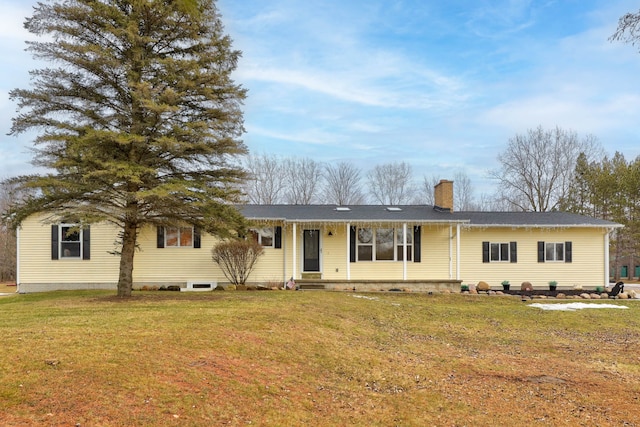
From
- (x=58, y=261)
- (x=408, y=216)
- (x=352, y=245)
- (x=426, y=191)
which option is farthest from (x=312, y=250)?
(x=426, y=191)

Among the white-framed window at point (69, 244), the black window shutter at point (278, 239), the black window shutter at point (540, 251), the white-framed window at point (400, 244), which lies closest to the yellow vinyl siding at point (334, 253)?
the black window shutter at point (278, 239)

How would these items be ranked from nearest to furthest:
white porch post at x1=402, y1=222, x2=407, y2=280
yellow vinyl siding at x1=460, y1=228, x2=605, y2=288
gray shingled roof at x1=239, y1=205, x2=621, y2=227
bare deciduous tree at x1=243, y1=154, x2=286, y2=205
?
white porch post at x1=402, y1=222, x2=407, y2=280
gray shingled roof at x1=239, y1=205, x2=621, y2=227
yellow vinyl siding at x1=460, y1=228, x2=605, y2=288
bare deciduous tree at x1=243, y1=154, x2=286, y2=205

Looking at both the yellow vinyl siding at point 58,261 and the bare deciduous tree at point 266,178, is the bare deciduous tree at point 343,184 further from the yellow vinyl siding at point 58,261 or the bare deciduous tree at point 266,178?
the yellow vinyl siding at point 58,261

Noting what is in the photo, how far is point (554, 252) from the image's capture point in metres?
19.7

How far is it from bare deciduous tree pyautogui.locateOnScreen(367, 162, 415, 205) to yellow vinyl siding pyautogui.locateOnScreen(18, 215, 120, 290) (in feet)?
95.5

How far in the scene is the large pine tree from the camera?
10859 millimetres

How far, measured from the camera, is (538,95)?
16.6 m

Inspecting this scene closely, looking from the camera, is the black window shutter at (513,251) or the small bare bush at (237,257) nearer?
the small bare bush at (237,257)

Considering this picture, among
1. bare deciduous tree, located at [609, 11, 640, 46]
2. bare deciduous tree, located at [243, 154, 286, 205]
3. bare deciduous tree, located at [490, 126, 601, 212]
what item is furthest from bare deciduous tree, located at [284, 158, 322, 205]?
bare deciduous tree, located at [609, 11, 640, 46]

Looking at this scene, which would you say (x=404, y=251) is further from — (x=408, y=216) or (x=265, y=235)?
(x=265, y=235)

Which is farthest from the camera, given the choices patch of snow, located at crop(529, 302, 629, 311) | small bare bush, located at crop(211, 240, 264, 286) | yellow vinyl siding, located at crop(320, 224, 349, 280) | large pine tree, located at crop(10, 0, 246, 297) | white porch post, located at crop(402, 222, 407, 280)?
yellow vinyl siding, located at crop(320, 224, 349, 280)

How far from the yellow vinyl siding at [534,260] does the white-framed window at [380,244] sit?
2.69 metres

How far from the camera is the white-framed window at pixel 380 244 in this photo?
1912cm

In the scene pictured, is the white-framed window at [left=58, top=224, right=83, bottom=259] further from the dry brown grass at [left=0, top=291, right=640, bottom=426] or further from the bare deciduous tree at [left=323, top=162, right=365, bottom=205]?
the bare deciduous tree at [left=323, top=162, right=365, bottom=205]
